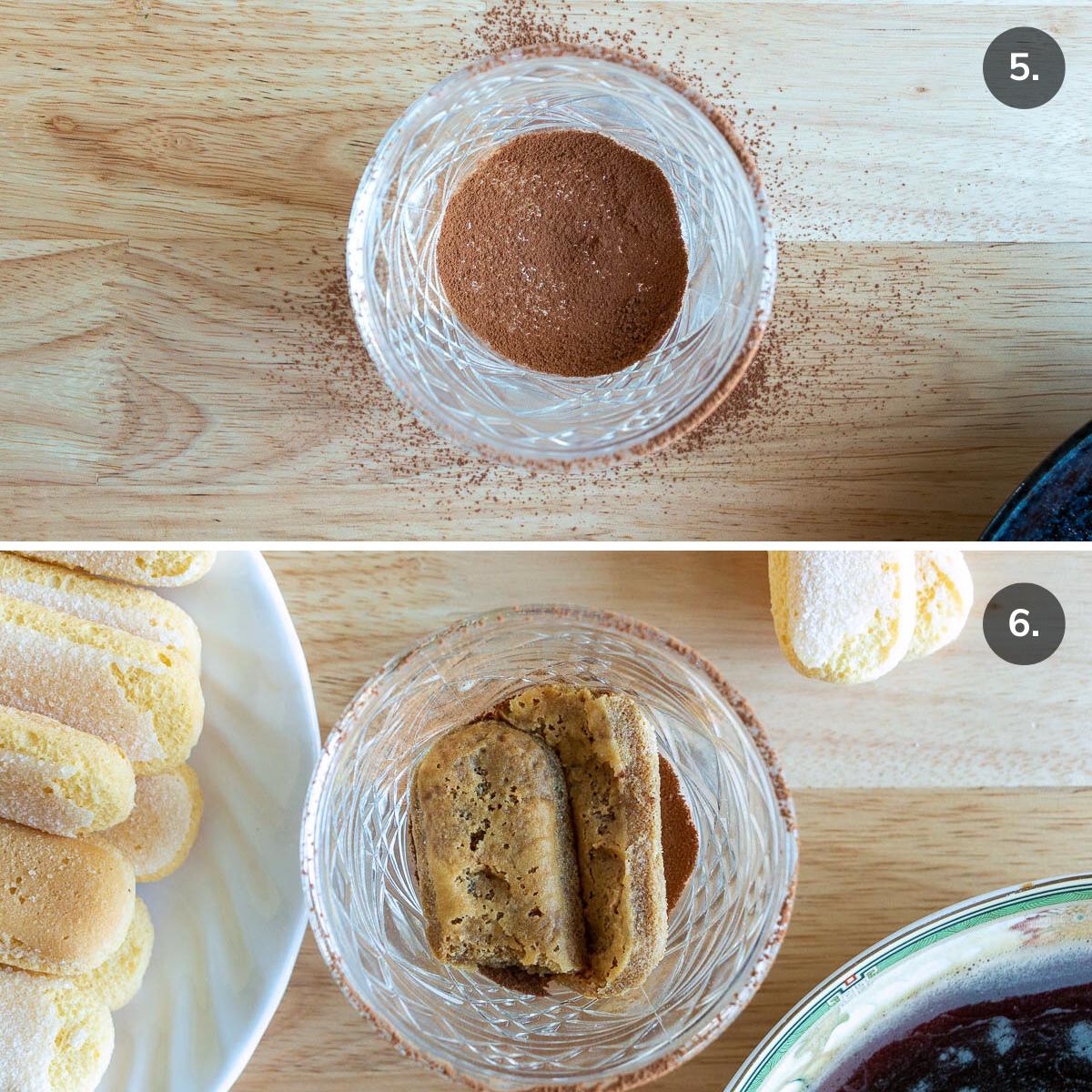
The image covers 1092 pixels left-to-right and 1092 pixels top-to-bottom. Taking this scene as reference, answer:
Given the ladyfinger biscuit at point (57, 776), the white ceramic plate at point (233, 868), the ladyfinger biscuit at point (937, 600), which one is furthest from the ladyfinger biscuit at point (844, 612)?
the ladyfinger biscuit at point (57, 776)

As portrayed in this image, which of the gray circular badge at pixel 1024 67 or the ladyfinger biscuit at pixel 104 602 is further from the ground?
the gray circular badge at pixel 1024 67

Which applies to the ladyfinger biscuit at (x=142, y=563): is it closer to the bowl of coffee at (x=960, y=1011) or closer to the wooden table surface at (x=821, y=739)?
the wooden table surface at (x=821, y=739)

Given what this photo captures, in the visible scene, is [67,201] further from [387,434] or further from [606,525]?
[606,525]

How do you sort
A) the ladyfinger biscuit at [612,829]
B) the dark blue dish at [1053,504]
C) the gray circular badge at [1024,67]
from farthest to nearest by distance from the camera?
the gray circular badge at [1024,67], the dark blue dish at [1053,504], the ladyfinger biscuit at [612,829]

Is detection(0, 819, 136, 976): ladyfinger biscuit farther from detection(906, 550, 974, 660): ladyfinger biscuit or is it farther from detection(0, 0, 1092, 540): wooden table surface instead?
detection(906, 550, 974, 660): ladyfinger biscuit

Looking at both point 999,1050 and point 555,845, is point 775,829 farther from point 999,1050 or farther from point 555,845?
point 999,1050

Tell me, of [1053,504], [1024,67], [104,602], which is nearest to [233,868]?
[104,602]

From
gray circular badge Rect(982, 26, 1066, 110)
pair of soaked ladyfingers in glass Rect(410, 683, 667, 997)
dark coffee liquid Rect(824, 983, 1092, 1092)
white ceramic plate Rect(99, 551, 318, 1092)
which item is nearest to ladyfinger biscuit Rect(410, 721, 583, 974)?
pair of soaked ladyfingers in glass Rect(410, 683, 667, 997)
